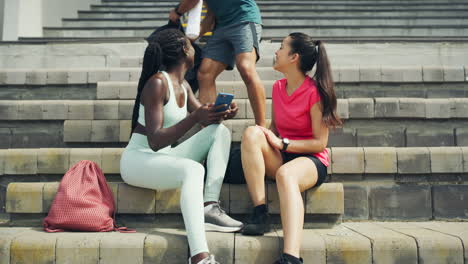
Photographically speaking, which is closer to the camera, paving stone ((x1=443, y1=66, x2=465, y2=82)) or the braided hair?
the braided hair

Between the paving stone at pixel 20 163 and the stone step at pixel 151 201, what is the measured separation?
0.40 meters

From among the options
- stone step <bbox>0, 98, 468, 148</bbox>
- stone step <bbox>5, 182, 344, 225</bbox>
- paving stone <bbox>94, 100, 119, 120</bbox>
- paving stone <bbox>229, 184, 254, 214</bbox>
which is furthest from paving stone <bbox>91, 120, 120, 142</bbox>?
paving stone <bbox>229, 184, 254, 214</bbox>

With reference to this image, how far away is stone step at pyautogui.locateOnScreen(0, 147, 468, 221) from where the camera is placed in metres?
3.08

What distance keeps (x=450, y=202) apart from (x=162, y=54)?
2473mm

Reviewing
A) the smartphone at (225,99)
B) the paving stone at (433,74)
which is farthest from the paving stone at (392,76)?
the smartphone at (225,99)

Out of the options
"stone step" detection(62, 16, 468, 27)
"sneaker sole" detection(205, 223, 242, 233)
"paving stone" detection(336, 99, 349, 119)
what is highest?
"stone step" detection(62, 16, 468, 27)

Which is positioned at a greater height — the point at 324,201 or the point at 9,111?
the point at 9,111

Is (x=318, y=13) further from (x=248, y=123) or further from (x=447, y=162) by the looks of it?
(x=447, y=162)

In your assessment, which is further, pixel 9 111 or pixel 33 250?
pixel 9 111

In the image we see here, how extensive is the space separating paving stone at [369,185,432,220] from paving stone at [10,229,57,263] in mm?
2265

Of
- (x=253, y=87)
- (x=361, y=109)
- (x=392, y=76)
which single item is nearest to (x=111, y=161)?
(x=253, y=87)

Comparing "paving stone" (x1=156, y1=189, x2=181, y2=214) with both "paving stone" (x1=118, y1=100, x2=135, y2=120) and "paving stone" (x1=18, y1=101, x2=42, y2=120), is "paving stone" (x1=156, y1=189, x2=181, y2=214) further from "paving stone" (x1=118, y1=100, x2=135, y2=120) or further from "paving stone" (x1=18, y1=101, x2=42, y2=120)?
"paving stone" (x1=18, y1=101, x2=42, y2=120)

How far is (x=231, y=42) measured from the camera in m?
3.45

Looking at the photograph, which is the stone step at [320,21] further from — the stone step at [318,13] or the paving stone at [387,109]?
the paving stone at [387,109]
